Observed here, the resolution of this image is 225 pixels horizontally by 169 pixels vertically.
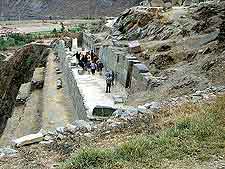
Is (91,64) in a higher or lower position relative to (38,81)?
higher

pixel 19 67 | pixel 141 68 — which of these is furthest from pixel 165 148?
pixel 19 67

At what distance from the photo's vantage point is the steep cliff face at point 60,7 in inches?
3799

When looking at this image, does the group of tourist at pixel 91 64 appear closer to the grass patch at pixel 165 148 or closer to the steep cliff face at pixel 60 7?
the grass patch at pixel 165 148

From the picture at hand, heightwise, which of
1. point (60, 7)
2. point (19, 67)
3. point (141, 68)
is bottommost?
point (19, 67)

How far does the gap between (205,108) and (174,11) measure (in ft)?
73.1

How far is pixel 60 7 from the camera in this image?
3910 inches

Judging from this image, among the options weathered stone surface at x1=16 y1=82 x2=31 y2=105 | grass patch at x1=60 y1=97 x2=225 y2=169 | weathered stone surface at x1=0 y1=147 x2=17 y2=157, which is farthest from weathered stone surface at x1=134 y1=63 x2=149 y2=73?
weathered stone surface at x1=16 y1=82 x2=31 y2=105

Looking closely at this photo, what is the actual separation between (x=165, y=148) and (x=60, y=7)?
92.0m

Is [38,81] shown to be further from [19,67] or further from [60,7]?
[60,7]

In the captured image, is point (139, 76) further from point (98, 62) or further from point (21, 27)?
point (21, 27)

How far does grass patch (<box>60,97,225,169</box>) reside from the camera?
9102mm

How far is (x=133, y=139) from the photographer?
10211 mm

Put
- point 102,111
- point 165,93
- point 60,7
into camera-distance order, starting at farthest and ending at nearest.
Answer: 1. point 60,7
2. point 165,93
3. point 102,111

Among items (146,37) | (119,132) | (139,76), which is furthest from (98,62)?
(119,132)
